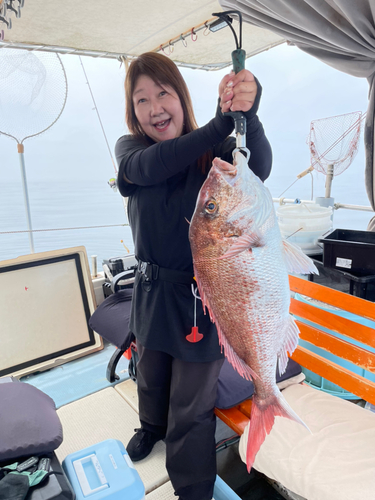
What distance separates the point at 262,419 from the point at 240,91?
3.12ft

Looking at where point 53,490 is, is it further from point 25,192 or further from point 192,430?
point 25,192

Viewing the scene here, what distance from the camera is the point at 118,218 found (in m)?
4.24

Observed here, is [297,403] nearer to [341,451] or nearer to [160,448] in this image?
[341,451]

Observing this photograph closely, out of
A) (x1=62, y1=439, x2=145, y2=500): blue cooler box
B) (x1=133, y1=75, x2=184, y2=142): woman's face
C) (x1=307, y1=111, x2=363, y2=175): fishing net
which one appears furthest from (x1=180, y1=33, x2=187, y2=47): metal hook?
(x1=62, y1=439, x2=145, y2=500): blue cooler box

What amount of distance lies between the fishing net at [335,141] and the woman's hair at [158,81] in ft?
7.26

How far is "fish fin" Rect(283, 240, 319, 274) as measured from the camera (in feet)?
2.87

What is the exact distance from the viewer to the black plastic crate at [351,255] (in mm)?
2040

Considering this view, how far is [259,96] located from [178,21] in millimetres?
2539

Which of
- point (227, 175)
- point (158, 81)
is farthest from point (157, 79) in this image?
point (227, 175)

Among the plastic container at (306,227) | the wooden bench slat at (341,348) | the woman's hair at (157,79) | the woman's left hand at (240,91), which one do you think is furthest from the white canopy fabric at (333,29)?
the woman's left hand at (240,91)

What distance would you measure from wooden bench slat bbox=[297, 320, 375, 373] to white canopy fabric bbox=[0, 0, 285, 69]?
256 centimetres

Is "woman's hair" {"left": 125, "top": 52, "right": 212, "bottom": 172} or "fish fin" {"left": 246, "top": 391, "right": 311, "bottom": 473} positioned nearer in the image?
"fish fin" {"left": 246, "top": 391, "right": 311, "bottom": 473}

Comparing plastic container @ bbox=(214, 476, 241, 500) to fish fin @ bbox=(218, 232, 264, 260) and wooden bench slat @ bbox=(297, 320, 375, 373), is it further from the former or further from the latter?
fish fin @ bbox=(218, 232, 264, 260)

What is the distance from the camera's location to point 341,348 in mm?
1653
